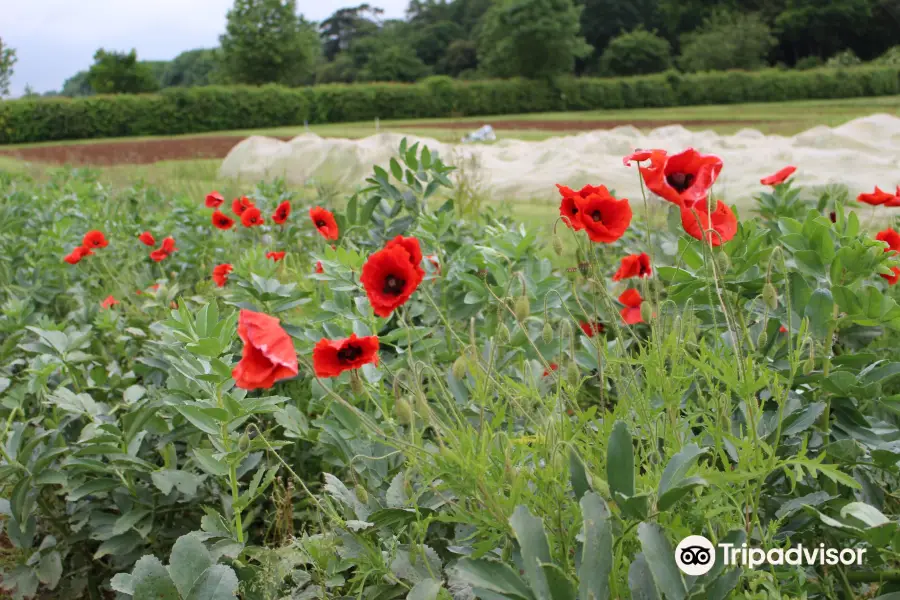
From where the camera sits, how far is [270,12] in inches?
1391

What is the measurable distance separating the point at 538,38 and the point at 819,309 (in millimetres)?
Answer: 34236

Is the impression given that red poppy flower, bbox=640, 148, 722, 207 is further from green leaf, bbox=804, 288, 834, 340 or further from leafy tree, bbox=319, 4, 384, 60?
leafy tree, bbox=319, 4, 384, 60

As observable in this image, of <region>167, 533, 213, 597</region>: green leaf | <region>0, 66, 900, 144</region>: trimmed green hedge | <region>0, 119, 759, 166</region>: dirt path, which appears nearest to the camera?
<region>167, 533, 213, 597</region>: green leaf

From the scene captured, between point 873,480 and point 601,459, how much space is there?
506mm

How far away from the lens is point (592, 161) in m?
6.71

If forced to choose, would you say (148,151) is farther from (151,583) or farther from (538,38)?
(538,38)

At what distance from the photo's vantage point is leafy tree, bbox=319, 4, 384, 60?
64688 millimetres

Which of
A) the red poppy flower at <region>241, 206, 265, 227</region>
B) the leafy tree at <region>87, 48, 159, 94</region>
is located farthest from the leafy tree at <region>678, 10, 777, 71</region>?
the red poppy flower at <region>241, 206, 265, 227</region>

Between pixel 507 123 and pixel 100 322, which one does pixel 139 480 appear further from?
pixel 507 123

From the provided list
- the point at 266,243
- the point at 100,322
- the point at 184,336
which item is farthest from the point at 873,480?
the point at 266,243

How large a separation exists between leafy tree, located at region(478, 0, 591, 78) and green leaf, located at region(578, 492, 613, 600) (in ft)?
110

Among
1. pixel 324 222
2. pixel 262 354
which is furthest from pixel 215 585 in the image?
pixel 324 222

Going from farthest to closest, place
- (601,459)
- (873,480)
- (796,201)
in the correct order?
(796,201), (873,480), (601,459)

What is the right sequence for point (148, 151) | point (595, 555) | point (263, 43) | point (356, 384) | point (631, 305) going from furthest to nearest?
point (263, 43)
point (148, 151)
point (631, 305)
point (356, 384)
point (595, 555)
